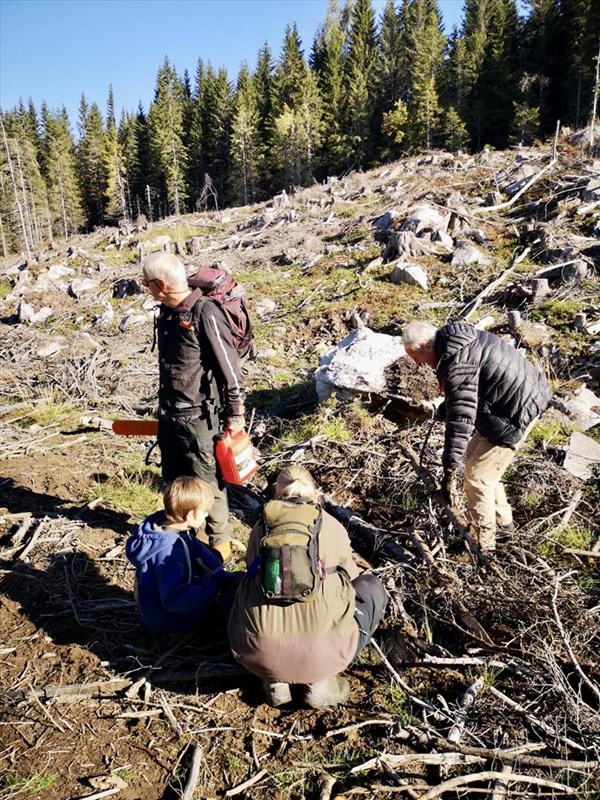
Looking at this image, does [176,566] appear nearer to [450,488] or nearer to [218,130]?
[450,488]

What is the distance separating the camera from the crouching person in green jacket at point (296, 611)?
2561mm

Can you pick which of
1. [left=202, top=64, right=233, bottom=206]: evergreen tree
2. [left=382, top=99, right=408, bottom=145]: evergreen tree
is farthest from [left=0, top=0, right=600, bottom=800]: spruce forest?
[left=202, top=64, right=233, bottom=206]: evergreen tree

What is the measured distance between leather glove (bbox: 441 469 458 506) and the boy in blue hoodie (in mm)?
1667

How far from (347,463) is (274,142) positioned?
49031 millimetres

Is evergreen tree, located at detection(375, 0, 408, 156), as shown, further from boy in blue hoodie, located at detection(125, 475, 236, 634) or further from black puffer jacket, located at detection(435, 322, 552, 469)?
boy in blue hoodie, located at detection(125, 475, 236, 634)

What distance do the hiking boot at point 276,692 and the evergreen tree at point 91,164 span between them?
218 ft

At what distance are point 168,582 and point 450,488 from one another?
2.06 metres

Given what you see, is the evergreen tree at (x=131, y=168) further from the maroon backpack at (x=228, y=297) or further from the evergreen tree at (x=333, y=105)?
the maroon backpack at (x=228, y=297)

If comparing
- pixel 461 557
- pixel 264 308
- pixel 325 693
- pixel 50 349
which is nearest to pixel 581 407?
pixel 461 557

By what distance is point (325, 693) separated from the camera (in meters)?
2.83

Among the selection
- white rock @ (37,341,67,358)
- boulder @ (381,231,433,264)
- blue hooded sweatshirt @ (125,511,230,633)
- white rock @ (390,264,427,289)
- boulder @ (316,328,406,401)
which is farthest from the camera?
boulder @ (381,231,433,264)

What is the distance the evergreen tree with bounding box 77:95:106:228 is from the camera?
59.5 metres

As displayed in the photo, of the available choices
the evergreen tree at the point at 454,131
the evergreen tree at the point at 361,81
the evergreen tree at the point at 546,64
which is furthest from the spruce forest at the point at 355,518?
the evergreen tree at the point at 361,81

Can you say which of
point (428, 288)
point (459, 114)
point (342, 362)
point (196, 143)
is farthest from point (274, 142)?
point (342, 362)
